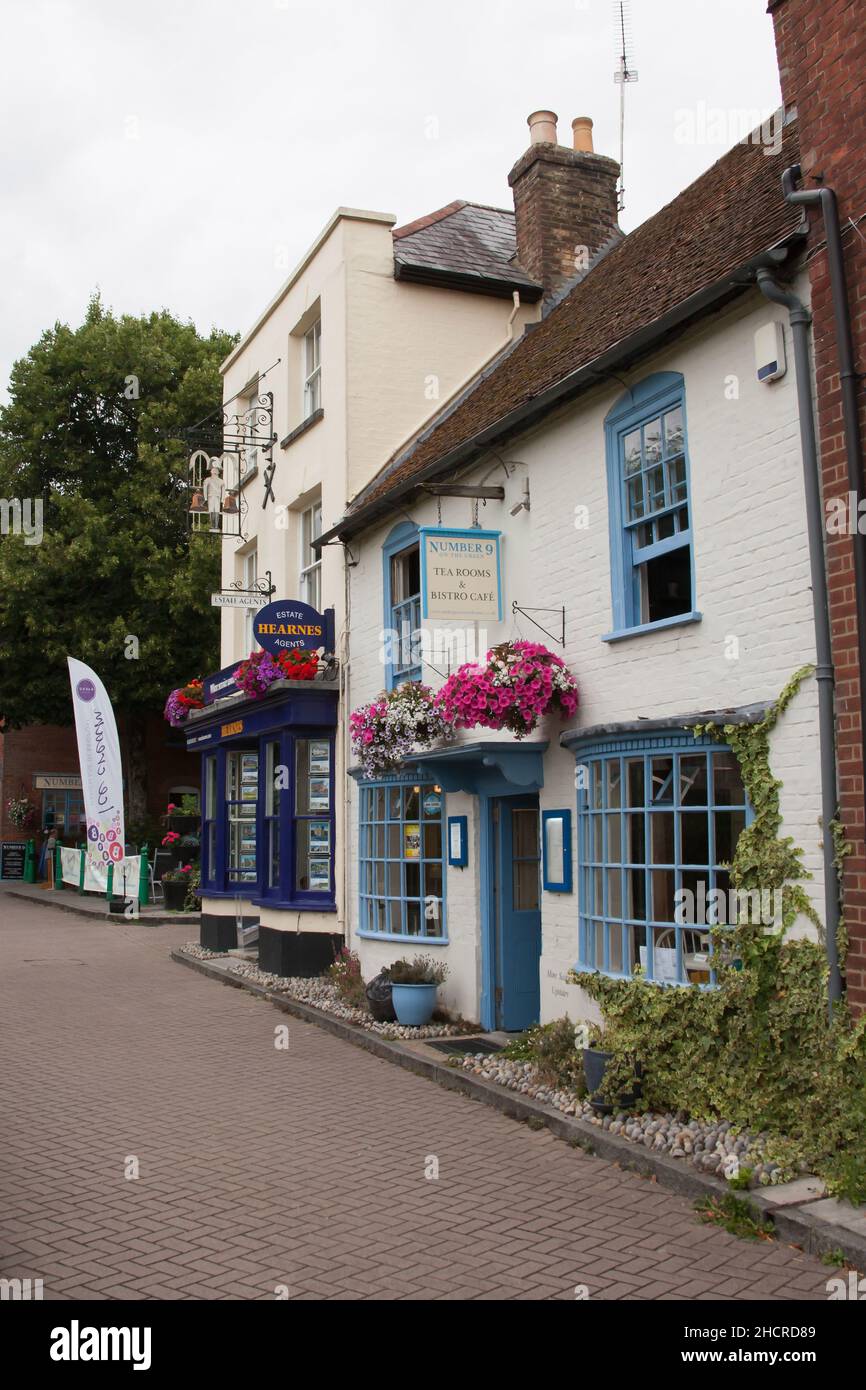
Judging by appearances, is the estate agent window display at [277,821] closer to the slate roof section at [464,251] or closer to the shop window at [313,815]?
the shop window at [313,815]

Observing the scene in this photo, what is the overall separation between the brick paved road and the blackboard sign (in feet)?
89.8

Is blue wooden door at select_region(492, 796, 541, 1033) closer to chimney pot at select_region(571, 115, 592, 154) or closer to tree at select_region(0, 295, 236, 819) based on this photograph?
chimney pot at select_region(571, 115, 592, 154)

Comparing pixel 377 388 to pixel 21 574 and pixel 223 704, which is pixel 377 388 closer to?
pixel 223 704

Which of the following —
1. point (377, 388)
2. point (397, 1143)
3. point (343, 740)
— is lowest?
point (397, 1143)

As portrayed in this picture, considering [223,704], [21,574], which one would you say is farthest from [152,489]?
[223,704]

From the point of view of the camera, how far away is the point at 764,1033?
21.8ft

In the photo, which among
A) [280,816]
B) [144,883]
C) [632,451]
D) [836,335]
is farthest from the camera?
[144,883]

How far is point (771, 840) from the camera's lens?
6785mm

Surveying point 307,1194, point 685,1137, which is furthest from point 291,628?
point 685,1137

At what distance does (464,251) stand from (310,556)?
457 centimetres

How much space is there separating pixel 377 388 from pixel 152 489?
16463mm

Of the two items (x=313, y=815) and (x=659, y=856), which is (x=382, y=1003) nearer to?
(x=313, y=815)

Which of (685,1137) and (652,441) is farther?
(652,441)

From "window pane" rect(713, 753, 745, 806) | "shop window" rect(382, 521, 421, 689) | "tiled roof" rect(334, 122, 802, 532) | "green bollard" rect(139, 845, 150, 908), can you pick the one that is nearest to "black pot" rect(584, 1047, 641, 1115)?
"window pane" rect(713, 753, 745, 806)
